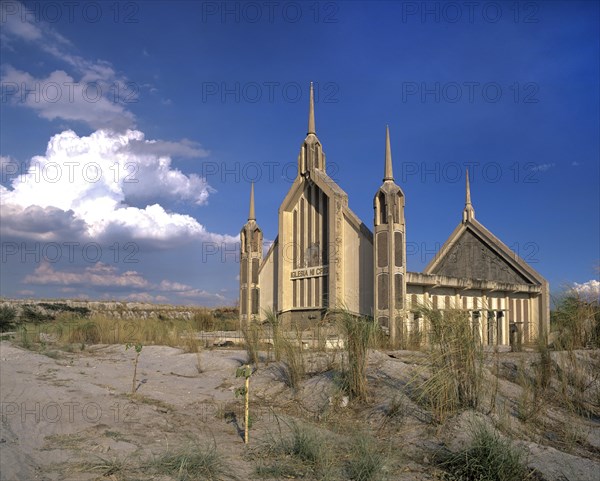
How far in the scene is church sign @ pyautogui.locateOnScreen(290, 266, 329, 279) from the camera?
20594 millimetres

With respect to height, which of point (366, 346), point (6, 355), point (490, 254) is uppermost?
point (490, 254)

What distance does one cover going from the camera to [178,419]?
328 inches

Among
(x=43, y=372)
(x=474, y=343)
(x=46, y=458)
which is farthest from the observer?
(x=43, y=372)

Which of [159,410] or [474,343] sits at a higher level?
[474,343]

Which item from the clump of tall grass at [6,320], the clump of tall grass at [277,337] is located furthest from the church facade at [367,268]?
the clump of tall grass at [6,320]

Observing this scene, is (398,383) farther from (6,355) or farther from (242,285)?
(242,285)

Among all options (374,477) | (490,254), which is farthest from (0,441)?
(490,254)

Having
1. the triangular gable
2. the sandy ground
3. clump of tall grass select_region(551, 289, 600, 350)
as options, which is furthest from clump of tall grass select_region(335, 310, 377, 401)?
the triangular gable

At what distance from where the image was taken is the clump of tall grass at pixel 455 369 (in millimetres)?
7359

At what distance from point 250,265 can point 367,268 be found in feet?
26.7

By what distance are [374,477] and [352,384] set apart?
11.0 feet

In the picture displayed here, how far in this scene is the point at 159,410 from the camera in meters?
8.85

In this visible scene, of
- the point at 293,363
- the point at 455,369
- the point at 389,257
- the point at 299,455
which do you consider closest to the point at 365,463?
the point at 299,455

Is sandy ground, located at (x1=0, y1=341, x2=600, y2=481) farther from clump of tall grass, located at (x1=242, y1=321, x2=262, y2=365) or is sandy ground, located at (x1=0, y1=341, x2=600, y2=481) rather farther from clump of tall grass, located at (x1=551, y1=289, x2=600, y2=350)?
clump of tall grass, located at (x1=551, y1=289, x2=600, y2=350)
